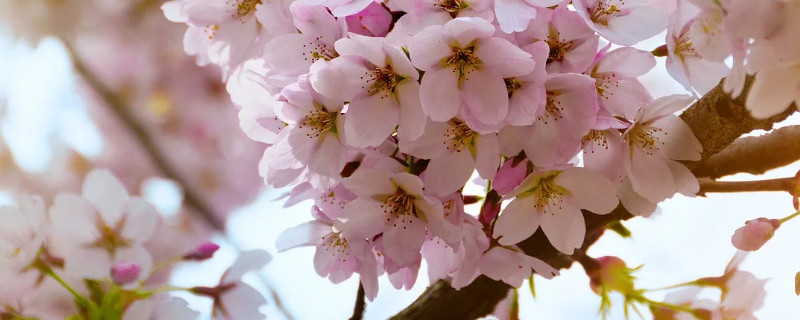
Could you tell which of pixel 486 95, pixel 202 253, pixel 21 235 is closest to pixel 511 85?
pixel 486 95

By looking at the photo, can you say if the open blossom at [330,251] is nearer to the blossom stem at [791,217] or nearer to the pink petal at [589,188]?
the pink petal at [589,188]

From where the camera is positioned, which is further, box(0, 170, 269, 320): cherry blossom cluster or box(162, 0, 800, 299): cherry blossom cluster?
box(0, 170, 269, 320): cherry blossom cluster

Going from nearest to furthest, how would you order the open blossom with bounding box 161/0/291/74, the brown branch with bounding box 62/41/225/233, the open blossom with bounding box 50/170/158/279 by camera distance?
the open blossom with bounding box 161/0/291/74 < the open blossom with bounding box 50/170/158/279 < the brown branch with bounding box 62/41/225/233

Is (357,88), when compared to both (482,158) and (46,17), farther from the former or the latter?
(46,17)

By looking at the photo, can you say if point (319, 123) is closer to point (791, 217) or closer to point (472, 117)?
point (472, 117)

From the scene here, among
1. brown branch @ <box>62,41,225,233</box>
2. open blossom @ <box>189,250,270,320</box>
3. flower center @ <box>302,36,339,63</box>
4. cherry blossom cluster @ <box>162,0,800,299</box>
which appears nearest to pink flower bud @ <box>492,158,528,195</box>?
cherry blossom cluster @ <box>162,0,800,299</box>

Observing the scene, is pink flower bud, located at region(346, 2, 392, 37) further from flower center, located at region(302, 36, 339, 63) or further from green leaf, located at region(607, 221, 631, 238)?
green leaf, located at region(607, 221, 631, 238)

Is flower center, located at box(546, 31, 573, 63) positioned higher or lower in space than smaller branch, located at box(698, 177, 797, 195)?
higher
